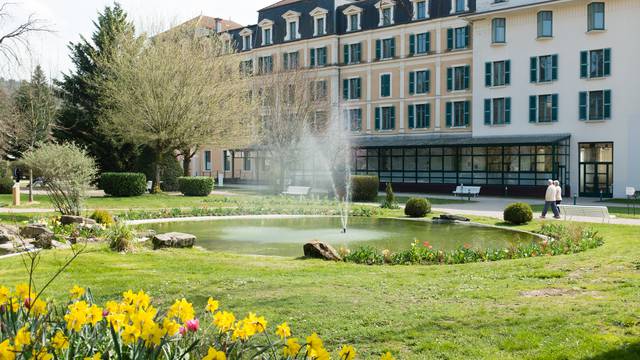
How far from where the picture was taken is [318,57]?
52.8 m

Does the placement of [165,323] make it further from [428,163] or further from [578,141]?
[428,163]

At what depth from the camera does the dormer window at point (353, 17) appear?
50.6m

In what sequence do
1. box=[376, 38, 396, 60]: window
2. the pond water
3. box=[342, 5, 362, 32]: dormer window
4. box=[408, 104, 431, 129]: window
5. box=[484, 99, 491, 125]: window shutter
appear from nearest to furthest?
the pond water, box=[484, 99, 491, 125]: window shutter, box=[408, 104, 431, 129]: window, box=[376, 38, 396, 60]: window, box=[342, 5, 362, 32]: dormer window

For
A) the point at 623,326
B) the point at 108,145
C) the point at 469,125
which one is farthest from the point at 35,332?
the point at 469,125

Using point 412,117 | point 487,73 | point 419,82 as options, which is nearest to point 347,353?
point 487,73

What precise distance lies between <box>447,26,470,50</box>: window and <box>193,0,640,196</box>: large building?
7 cm

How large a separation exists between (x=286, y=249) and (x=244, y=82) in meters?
26.3

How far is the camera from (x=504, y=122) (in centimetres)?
4141

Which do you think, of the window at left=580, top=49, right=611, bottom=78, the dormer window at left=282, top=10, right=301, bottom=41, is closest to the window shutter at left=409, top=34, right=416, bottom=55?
the dormer window at left=282, top=10, right=301, bottom=41

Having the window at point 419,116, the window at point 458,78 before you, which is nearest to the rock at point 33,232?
the window at point 458,78

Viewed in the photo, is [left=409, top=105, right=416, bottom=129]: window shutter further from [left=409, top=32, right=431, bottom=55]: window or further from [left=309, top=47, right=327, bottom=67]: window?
[left=309, top=47, right=327, bottom=67]: window

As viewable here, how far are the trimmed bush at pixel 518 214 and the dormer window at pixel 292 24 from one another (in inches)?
1460

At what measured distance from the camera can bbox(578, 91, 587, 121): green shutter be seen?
3794 cm

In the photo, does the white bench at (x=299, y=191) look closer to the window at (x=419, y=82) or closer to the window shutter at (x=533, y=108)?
the window shutter at (x=533, y=108)
